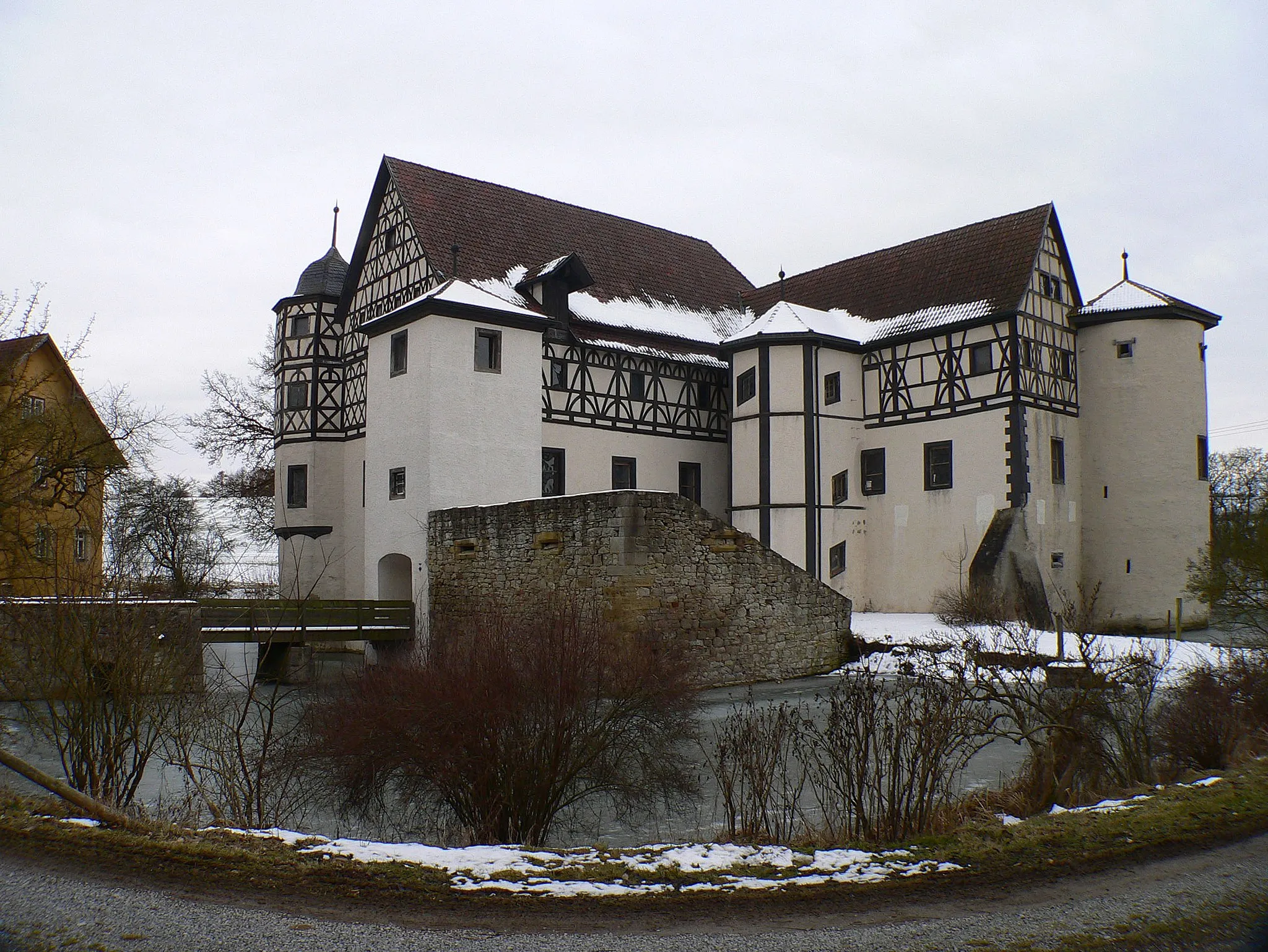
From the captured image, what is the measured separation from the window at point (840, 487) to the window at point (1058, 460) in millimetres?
5042

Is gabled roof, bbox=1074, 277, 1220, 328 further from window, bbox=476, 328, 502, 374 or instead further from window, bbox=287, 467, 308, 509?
window, bbox=287, 467, 308, 509

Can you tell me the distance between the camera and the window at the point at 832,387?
27.1 metres

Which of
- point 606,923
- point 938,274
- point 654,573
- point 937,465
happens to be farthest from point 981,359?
point 606,923

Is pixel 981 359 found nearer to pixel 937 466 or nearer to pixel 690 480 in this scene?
pixel 937 466

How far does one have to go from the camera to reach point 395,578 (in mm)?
23484

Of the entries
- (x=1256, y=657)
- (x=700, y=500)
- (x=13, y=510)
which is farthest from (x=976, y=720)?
(x=700, y=500)

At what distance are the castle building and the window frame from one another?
68 mm

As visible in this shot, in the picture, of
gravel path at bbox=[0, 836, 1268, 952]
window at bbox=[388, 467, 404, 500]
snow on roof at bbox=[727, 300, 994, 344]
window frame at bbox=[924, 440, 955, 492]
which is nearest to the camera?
gravel path at bbox=[0, 836, 1268, 952]

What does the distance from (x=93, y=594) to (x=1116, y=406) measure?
24442 mm

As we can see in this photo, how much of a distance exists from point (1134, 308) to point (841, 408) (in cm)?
798

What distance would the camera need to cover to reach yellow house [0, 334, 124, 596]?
11.8 m

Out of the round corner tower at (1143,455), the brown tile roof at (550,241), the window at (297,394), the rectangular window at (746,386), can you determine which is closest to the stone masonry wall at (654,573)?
the rectangular window at (746,386)

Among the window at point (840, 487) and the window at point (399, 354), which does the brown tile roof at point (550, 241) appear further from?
the window at point (840, 487)

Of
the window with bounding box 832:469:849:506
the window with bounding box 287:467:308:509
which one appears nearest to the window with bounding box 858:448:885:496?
the window with bounding box 832:469:849:506
